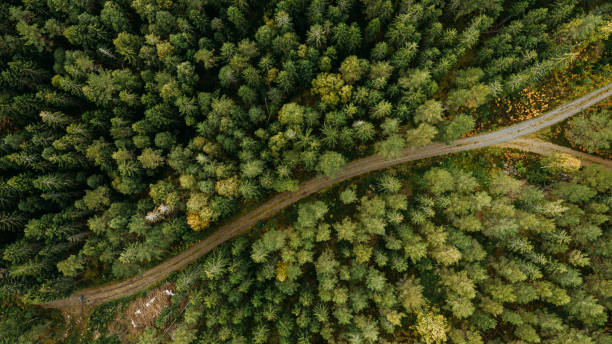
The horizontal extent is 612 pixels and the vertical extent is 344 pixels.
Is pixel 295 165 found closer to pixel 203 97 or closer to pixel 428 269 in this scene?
pixel 203 97

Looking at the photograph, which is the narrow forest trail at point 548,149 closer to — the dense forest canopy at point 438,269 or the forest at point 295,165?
the forest at point 295,165

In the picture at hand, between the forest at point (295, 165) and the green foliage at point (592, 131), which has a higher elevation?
the green foliage at point (592, 131)

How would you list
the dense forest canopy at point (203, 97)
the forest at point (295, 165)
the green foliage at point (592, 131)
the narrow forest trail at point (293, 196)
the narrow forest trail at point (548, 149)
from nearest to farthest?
1. the forest at point (295, 165)
2. the dense forest canopy at point (203, 97)
3. the green foliage at point (592, 131)
4. the narrow forest trail at point (548, 149)
5. the narrow forest trail at point (293, 196)

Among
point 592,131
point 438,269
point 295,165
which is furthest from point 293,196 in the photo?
point 592,131

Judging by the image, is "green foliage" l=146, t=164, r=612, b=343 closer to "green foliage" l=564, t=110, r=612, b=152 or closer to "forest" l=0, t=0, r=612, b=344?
"forest" l=0, t=0, r=612, b=344

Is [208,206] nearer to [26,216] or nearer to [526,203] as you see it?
[26,216]

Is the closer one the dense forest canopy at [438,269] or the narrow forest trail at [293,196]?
the dense forest canopy at [438,269]

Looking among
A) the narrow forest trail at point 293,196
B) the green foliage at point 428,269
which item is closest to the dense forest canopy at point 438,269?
the green foliage at point 428,269

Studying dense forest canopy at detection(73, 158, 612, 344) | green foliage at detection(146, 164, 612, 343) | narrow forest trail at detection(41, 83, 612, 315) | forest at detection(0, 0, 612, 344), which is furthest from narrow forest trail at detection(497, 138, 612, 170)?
green foliage at detection(146, 164, 612, 343)
